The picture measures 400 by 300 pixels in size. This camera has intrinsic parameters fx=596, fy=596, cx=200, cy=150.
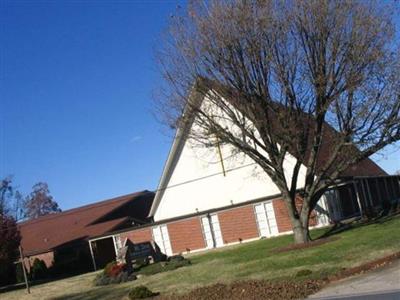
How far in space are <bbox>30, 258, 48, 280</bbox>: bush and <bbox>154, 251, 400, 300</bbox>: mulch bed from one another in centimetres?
2883

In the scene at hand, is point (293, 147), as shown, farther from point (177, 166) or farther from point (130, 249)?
point (177, 166)

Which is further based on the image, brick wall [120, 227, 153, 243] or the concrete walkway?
brick wall [120, 227, 153, 243]

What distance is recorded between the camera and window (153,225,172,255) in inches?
1571

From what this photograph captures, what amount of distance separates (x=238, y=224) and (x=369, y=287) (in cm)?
2493

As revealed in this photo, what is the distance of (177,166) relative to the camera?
4072cm

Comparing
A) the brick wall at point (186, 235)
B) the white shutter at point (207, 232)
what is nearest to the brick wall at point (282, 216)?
the white shutter at point (207, 232)

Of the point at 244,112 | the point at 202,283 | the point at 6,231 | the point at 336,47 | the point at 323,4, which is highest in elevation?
the point at 323,4

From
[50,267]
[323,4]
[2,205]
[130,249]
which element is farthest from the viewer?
[2,205]

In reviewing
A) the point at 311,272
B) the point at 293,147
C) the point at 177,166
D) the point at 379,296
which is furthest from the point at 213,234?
the point at 379,296

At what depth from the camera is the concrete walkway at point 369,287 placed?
10918mm

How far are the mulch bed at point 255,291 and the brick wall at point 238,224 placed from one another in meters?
19.4

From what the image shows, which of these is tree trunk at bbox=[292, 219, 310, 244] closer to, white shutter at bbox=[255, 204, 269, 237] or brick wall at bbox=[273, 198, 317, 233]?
brick wall at bbox=[273, 198, 317, 233]

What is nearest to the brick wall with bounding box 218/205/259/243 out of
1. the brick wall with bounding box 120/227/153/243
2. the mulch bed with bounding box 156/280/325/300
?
the brick wall with bounding box 120/227/153/243

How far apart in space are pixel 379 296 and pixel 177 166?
3048cm
